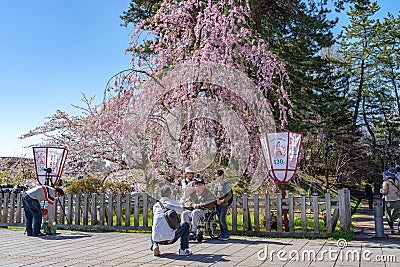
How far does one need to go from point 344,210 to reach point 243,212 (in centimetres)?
202

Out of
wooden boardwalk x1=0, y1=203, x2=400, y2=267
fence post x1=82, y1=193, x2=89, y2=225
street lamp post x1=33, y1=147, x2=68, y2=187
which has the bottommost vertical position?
wooden boardwalk x1=0, y1=203, x2=400, y2=267

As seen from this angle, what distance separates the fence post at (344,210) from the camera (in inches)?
289

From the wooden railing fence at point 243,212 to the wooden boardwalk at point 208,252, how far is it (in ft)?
1.38

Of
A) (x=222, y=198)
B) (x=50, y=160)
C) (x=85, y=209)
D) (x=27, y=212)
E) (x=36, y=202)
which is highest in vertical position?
(x=50, y=160)

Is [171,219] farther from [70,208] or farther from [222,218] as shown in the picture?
[70,208]

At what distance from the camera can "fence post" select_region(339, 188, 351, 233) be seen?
24.1 feet

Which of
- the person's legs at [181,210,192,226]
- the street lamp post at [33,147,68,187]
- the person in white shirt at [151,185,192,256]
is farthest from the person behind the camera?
the street lamp post at [33,147,68,187]

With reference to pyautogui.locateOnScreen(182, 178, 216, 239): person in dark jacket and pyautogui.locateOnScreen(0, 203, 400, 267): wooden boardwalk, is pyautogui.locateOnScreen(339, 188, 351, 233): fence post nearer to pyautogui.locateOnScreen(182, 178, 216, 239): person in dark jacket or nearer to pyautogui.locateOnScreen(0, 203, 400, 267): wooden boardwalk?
pyautogui.locateOnScreen(0, 203, 400, 267): wooden boardwalk

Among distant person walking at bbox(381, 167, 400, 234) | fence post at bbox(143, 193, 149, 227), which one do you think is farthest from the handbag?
distant person walking at bbox(381, 167, 400, 234)

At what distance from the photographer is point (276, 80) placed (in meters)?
13.8

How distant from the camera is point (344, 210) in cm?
736

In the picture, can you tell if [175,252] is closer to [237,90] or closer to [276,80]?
[237,90]

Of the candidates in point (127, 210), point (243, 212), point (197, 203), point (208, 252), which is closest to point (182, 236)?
point (208, 252)

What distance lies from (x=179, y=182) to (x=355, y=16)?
23182 millimetres
